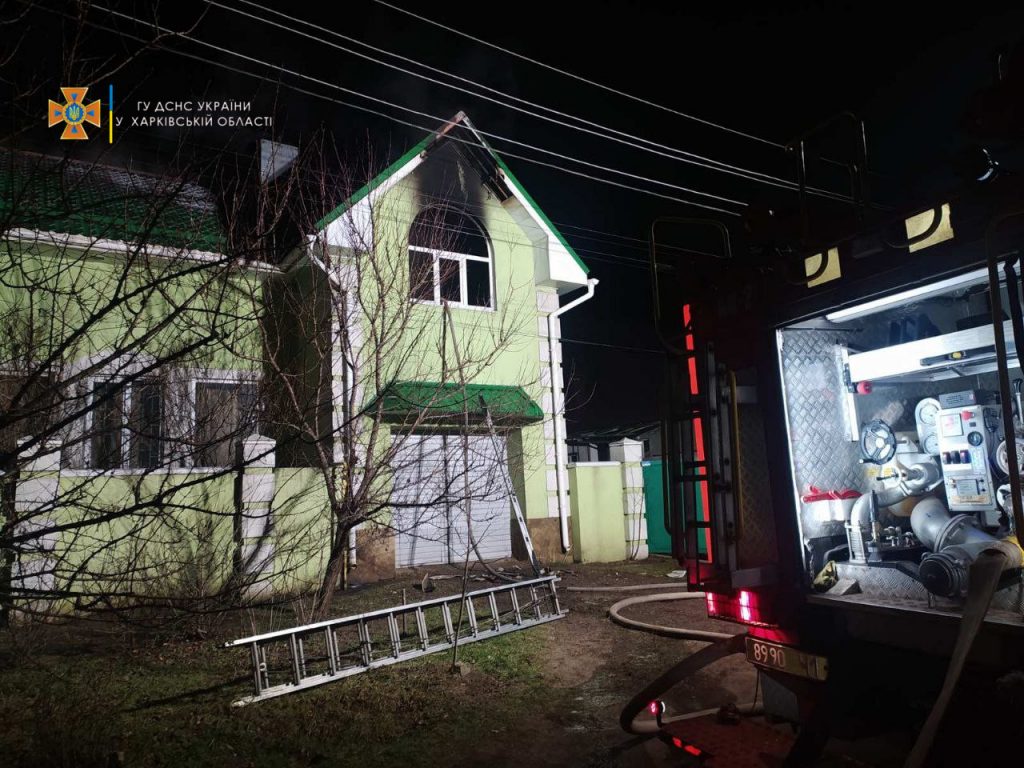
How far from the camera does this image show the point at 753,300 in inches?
150

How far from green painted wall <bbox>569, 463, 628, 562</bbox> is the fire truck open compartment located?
29.5 feet

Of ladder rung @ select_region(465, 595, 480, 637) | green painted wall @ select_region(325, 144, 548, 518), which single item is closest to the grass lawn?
ladder rung @ select_region(465, 595, 480, 637)

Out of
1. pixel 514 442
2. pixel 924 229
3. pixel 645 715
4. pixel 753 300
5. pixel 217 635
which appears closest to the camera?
pixel 924 229

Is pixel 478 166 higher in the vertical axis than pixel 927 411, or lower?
higher

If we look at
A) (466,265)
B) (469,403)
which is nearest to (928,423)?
(469,403)

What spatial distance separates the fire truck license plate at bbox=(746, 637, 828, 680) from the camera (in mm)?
3363

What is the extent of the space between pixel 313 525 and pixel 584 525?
230 inches

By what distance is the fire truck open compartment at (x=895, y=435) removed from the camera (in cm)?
402

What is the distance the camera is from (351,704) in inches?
214

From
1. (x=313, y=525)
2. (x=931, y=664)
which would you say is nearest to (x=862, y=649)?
(x=931, y=664)

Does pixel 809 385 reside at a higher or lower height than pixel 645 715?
higher

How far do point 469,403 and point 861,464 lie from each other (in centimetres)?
747

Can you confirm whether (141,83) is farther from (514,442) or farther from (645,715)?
(514,442)

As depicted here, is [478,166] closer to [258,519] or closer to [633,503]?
[633,503]
